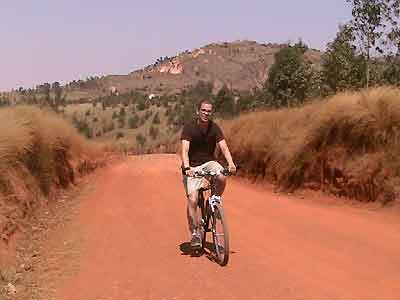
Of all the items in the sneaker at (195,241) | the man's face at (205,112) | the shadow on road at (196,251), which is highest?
the man's face at (205,112)

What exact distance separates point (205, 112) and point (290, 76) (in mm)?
20737

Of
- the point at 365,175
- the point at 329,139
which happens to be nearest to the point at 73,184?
the point at 329,139

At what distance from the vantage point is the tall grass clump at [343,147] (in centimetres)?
1240

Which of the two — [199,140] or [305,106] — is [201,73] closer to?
[305,106]

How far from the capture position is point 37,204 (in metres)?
12.5

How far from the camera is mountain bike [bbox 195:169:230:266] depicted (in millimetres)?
7806

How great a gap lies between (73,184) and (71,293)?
1142 centimetres

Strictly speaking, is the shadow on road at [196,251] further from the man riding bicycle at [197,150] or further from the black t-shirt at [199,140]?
the black t-shirt at [199,140]

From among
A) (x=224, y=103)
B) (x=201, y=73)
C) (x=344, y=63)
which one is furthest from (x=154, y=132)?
(x=201, y=73)

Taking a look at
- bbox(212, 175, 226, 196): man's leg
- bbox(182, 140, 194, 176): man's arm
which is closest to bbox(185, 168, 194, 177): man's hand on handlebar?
bbox(182, 140, 194, 176): man's arm

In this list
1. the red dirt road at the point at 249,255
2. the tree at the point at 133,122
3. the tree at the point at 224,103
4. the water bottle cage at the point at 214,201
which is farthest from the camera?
the tree at the point at 133,122

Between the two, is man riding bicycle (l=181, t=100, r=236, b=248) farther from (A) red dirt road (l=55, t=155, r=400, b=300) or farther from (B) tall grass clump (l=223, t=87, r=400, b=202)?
(B) tall grass clump (l=223, t=87, r=400, b=202)

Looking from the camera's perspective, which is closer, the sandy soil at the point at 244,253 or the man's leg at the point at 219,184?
the sandy soil at the point at 244,253

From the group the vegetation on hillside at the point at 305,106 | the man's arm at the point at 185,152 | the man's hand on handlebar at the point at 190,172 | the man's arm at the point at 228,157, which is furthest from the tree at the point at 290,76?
the man's hand on handlebar at the point at 190,172
